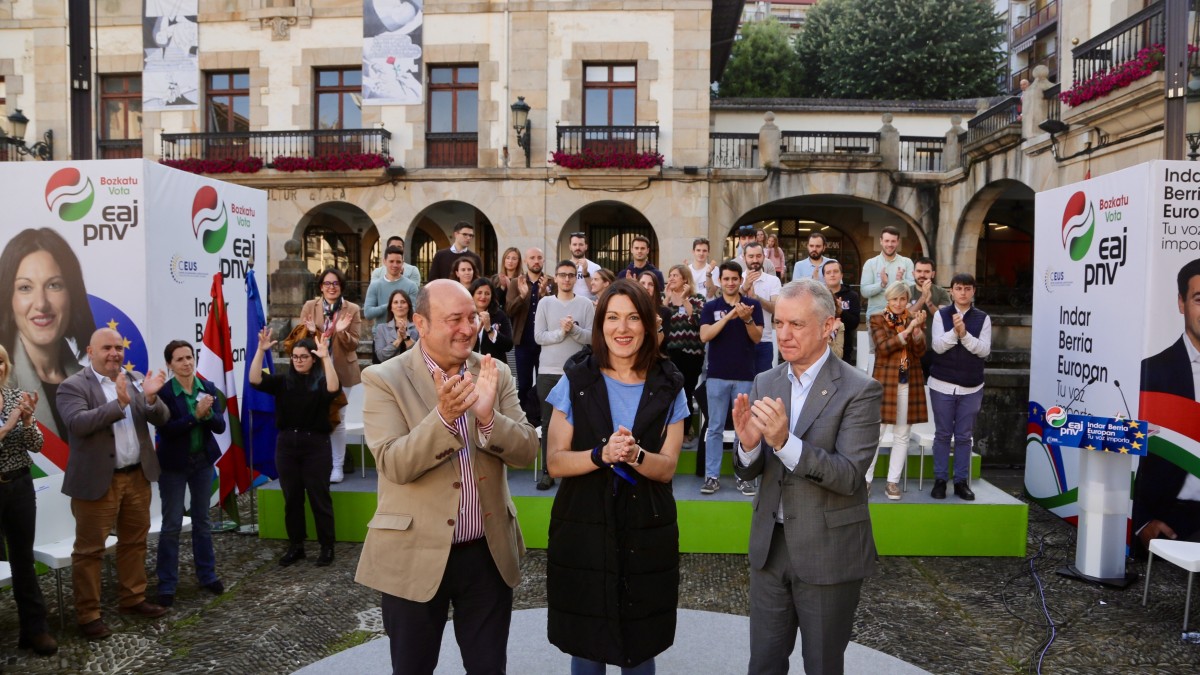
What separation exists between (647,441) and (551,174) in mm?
14458

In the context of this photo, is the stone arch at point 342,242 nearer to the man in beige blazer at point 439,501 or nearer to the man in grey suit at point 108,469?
the man in grey suit at point 108,469

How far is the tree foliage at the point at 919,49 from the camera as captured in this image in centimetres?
2519

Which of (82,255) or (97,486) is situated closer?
(97,486)

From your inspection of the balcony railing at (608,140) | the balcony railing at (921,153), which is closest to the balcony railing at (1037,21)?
the balcony railing at (921,153)

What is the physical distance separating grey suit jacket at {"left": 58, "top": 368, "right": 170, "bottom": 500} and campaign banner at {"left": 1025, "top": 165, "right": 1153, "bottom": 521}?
6202mm

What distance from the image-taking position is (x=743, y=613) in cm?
490

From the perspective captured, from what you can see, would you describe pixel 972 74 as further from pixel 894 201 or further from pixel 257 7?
pixel 257 7

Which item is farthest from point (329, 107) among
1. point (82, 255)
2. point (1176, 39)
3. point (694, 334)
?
point (1176, 39)

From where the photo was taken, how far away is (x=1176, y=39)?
630cm

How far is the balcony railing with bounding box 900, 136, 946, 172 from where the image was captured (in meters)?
17.2

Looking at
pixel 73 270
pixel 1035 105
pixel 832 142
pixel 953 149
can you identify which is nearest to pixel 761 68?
pixel 832 142

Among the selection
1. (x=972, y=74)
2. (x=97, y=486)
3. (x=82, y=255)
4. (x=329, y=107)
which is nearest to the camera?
(x=97, y=486)

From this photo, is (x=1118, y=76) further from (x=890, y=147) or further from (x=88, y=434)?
(x=88, y=434)

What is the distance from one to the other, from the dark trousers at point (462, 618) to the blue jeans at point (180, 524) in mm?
3041
